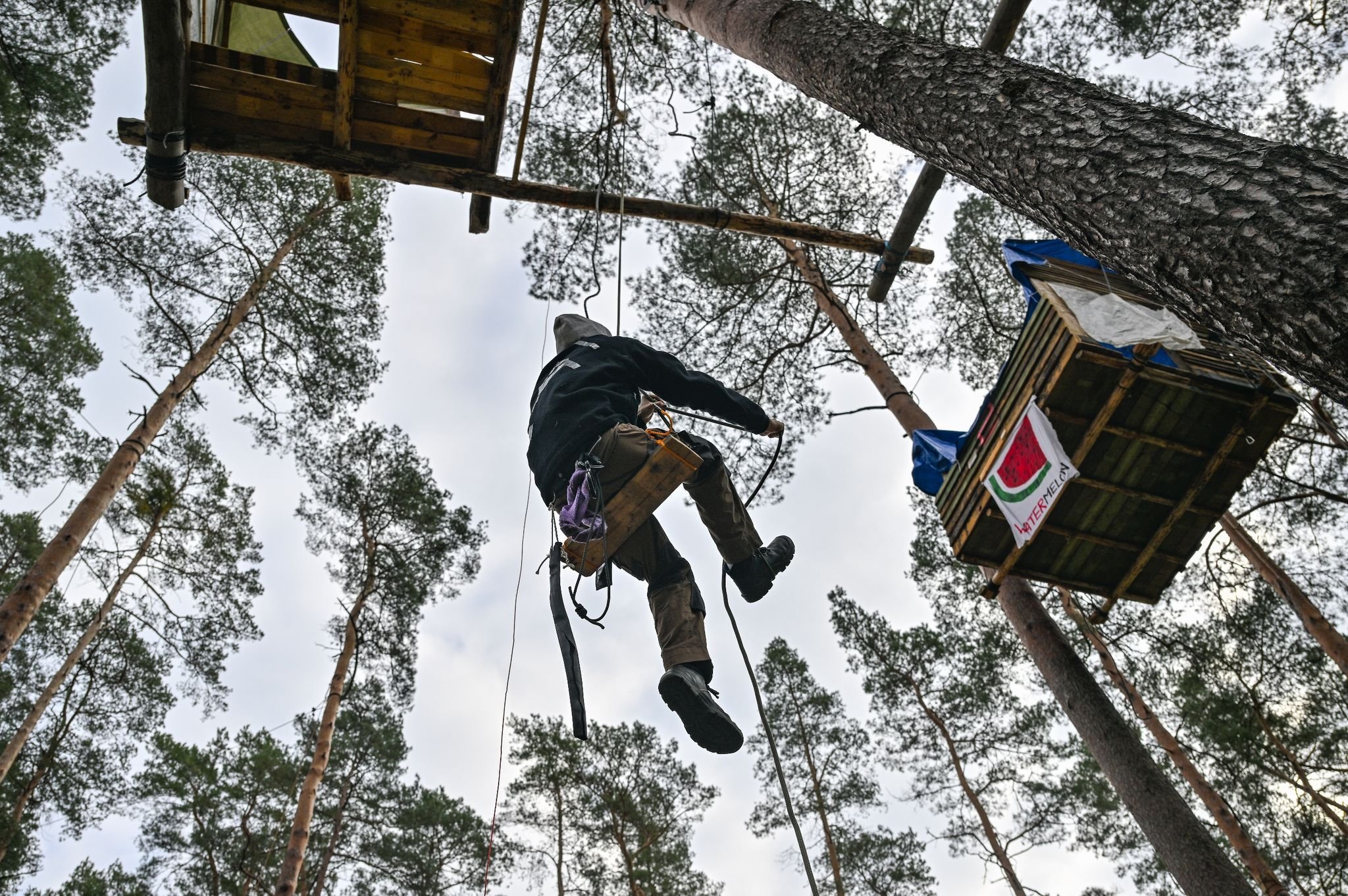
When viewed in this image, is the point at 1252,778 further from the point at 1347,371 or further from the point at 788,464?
the point at 1347,371

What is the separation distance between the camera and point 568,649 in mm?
3436

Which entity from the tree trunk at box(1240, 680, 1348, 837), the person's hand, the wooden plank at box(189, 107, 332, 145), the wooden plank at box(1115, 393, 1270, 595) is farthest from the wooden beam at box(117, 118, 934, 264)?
the tree trunk at box(1240, 680, 1348, 837)

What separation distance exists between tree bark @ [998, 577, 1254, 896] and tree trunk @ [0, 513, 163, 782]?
9390mm

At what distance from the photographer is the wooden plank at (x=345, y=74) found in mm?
4195

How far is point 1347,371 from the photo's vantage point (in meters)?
1.46

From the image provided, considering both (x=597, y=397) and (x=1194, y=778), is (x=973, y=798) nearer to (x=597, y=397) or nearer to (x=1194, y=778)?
(x=1194, y=778)

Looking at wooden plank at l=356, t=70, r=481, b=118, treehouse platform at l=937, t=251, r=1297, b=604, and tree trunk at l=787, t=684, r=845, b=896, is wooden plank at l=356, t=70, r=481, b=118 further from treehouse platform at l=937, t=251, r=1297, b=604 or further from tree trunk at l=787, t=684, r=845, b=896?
tree trunk at l=787, t=684, r=845, b=896

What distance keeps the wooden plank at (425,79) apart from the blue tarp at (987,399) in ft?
11.0

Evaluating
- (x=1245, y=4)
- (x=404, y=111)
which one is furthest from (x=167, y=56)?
(x=1245, y=4)

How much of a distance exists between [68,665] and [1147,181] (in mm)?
12732

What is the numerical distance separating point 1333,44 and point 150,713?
18.2 meters

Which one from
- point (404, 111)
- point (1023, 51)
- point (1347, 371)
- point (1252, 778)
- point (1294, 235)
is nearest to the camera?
point (1347, 371)

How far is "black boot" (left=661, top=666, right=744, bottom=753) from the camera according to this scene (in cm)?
355

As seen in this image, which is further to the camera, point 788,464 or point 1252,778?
point 1252,778
